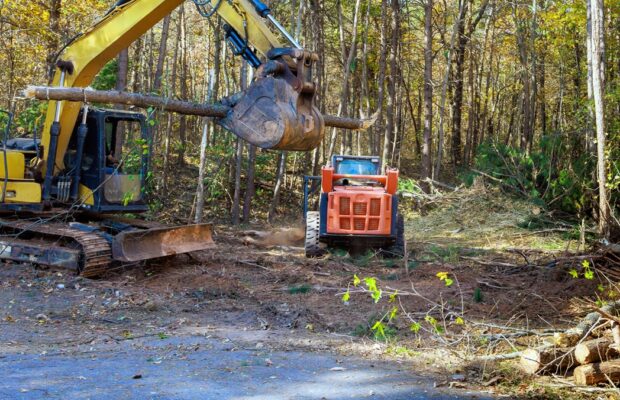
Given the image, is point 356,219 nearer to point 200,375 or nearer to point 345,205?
point 345,205

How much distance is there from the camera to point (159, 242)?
12180mm

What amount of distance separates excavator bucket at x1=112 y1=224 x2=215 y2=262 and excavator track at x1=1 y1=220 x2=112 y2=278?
0.21 m

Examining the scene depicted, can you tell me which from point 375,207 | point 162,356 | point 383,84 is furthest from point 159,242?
point 383,84

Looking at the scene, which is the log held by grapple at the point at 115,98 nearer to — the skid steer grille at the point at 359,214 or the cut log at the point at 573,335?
the cut log at the point at 573,335

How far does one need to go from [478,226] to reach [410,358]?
10.9 m

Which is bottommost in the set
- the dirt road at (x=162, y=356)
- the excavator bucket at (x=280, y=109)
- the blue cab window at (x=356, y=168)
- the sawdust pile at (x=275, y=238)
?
the dirt road at (x=162, y=356)

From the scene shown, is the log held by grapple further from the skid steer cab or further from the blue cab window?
the blue cab window

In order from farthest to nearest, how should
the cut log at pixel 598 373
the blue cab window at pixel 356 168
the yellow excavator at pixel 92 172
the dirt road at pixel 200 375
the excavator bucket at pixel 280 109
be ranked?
the blue cab window at pixel 356 168 < the yellow excavator at pixel 92 172 < the excavator bucket at pixel 280 109 < the cut log at pixel 598 373 < the dirt road at pixel 200 375

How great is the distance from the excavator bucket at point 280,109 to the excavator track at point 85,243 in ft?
10.6

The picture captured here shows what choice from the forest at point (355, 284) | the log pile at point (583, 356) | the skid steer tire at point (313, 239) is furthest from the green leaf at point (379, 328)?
the skid steer tire at point (313, 239)

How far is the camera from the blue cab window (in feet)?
52.6

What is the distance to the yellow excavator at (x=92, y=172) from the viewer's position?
1073 centimetres

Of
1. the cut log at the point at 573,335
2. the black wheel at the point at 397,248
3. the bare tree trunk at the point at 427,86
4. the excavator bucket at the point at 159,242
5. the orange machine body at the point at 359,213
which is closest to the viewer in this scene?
the cut log at the point at 573,335

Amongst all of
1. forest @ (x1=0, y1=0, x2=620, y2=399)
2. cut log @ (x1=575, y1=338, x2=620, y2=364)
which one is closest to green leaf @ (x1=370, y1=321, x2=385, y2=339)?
forest @ (x1=0, y1=0, x2=620, y2=399)
